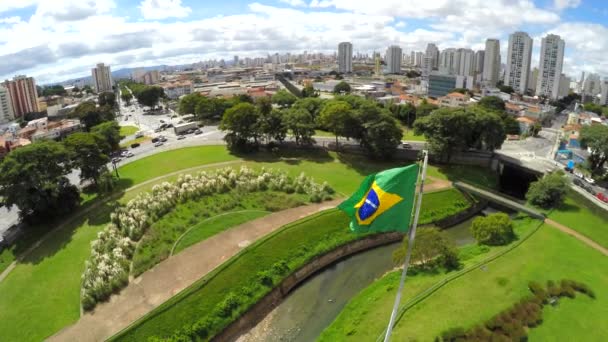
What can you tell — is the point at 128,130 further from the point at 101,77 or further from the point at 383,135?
the point at 101,77

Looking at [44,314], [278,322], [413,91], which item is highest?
[413,91]

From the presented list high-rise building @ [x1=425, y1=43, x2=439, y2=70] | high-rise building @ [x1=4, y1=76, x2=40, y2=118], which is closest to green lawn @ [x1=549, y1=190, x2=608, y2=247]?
high-rise building @ [x1=4, y1=76, x2=40, y2=118]

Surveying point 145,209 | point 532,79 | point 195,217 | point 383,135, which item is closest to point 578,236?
point 383,135

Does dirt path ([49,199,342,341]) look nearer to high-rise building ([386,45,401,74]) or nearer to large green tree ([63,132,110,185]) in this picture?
large green tree ([63,132,110,185])

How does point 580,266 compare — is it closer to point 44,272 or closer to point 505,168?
Answer: point 505,168

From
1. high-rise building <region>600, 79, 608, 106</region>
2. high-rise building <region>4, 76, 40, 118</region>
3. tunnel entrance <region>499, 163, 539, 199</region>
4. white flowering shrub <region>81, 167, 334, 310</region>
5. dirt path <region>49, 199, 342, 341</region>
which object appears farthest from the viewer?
high-rise building <region>600, 79, 608, 106</region>

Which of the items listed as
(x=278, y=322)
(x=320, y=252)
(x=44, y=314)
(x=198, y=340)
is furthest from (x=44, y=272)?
(x=320, y=252)
